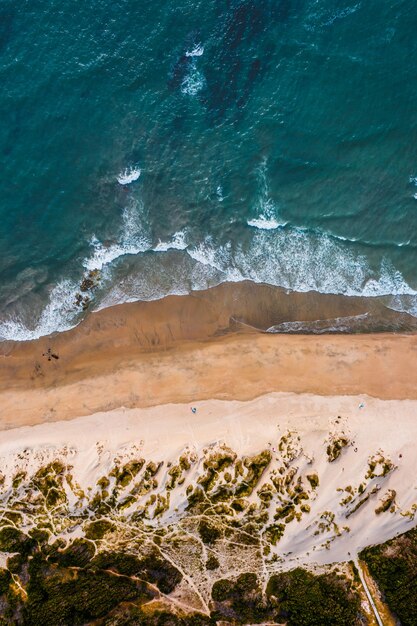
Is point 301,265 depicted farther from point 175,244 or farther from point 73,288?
point 73,288

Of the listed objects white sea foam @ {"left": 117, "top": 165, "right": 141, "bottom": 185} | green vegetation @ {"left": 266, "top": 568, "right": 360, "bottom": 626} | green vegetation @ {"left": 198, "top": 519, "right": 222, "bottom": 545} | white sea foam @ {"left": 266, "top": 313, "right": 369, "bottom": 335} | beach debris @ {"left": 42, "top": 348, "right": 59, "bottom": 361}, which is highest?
white sea foam @ {"left": 117, "top": 165, "right": 141, "bottom": 185}

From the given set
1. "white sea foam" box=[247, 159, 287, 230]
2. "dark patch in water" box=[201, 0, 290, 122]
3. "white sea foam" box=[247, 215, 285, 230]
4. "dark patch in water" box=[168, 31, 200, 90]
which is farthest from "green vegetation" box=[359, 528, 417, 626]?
"dark patch in water" box=[168, 31, 200, 90]

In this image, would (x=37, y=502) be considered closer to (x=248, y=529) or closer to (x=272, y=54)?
(x=248, y=529)

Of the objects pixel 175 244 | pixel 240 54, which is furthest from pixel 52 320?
pixel 240 54

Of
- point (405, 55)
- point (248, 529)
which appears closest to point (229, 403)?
point (248, 529)

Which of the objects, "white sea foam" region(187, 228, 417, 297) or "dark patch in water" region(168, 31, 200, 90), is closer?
"white sea foam" region(187, 228, 417, 297)

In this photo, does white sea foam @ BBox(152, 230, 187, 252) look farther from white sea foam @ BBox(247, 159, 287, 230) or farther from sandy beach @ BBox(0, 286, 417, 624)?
sandy beach @ BBox(0, 286, 417, 624)
